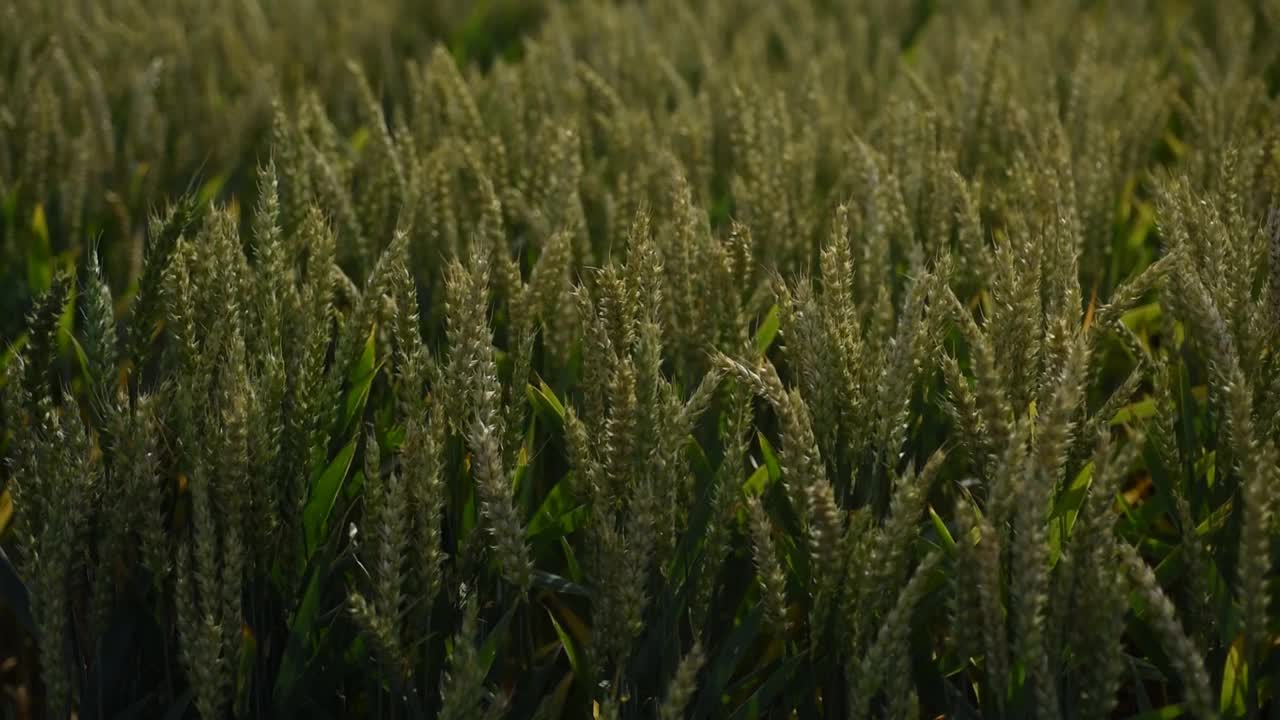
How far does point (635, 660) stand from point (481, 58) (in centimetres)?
291

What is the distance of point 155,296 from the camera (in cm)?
131

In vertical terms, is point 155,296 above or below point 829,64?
above

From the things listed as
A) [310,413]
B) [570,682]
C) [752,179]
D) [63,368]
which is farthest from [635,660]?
[63,368]

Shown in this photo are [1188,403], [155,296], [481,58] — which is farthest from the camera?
[481,58]

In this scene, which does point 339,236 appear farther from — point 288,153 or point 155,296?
point 155,296

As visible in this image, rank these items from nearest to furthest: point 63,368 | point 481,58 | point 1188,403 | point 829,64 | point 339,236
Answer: point 1188,403 < point 63,368 < point 339,236 < point 829,64 < point 481,58

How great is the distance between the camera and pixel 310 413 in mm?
1217

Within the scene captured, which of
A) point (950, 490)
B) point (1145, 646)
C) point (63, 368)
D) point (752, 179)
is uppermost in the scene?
point (63, 368)

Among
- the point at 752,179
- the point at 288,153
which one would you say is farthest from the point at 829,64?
the point at 288,153

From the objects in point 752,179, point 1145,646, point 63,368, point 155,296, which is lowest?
point 1145,646

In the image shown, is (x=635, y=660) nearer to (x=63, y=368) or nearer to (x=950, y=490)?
(x=950, y=490)

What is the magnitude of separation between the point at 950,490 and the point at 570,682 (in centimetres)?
55

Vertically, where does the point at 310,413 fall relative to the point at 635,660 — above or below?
above

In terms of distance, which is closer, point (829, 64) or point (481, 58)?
point (829, 64)
